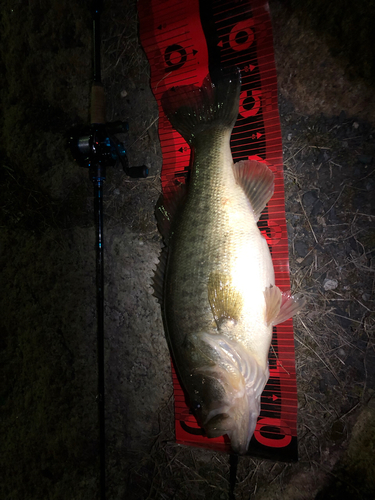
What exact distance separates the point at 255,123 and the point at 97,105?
1356 mm

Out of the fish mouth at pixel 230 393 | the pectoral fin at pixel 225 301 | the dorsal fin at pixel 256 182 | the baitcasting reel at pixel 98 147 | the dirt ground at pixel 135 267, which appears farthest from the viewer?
the baitcasting reel at pixel 98 147

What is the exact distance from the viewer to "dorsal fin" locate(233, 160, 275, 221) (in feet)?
6.68

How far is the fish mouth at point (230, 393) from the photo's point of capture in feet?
5.42

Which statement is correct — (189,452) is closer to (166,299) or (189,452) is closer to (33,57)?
(166,299)

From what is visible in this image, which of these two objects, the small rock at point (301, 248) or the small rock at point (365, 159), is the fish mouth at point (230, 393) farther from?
the small rock at point (365, 159)

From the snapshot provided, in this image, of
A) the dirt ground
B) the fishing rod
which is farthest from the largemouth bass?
the fishing rod

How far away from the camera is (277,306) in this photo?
185 centimetres

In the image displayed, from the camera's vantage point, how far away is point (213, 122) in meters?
2.12

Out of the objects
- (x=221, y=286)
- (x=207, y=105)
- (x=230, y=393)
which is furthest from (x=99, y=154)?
(x=230, y=393)

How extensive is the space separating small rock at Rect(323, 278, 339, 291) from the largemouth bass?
41 centimetres

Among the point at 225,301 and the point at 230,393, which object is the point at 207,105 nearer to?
A: the point at 225,301

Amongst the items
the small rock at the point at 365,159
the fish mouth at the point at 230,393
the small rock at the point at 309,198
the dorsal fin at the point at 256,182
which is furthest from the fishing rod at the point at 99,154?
the small rock at the point at 365,159

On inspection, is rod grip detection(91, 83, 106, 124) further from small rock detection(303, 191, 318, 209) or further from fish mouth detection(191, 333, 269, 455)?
fish mouth detection(191, 333, 269, 455)

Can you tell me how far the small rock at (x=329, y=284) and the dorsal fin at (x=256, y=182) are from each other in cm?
80
